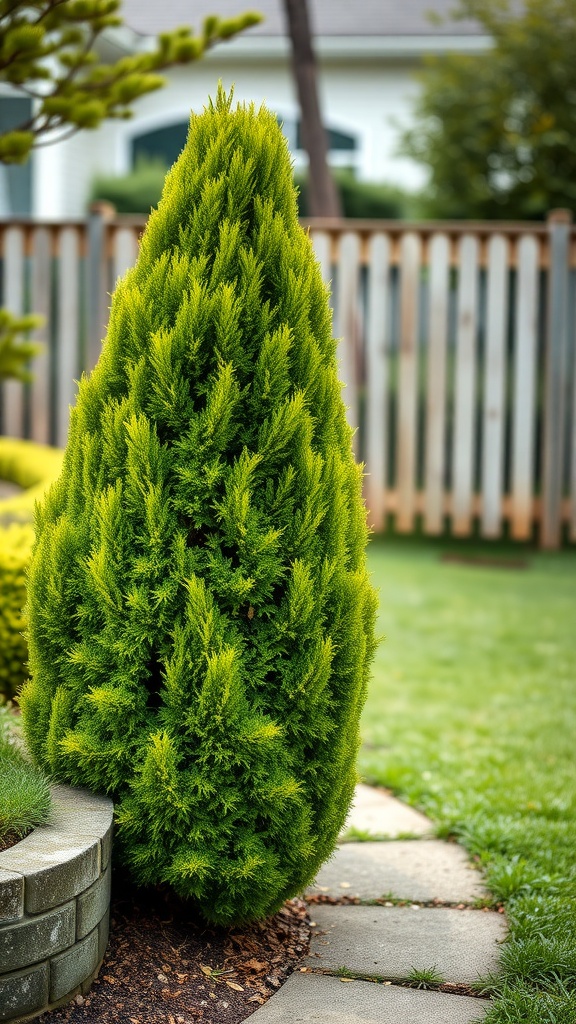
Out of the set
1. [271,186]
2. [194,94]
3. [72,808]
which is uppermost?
[194,94]

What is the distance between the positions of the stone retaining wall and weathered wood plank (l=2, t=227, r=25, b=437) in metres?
7.16

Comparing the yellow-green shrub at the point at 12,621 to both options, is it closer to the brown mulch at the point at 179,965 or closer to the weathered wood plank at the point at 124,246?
the brown mulch at the point at 179,965

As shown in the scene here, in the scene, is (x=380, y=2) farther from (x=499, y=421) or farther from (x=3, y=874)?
(x=3, y=874)

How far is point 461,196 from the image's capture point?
1252 cm

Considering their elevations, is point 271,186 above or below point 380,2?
below

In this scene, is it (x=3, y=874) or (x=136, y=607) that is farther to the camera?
(x=136, y=607)

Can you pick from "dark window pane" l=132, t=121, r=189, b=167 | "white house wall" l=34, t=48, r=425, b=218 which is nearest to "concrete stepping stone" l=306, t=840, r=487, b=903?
"white house wall" l=34, t=48, r=425, b=218

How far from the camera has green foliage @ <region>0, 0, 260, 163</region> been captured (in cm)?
375

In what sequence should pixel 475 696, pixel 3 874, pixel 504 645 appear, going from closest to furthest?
pixel 3 874 → pixel 475 696 → pixel 504 645

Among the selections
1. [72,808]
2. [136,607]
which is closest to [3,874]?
[72,808]

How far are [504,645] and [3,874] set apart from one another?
4.81 metres

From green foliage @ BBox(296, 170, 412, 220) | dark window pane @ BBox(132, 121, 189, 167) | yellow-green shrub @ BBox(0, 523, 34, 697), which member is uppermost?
dark window pane @ BBox(132, 121, 189, 167)

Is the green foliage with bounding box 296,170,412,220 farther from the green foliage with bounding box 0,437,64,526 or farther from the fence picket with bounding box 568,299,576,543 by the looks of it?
the green foliage with bounding box 0,437,64,526

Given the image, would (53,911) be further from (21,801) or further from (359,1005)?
(359,1005)
